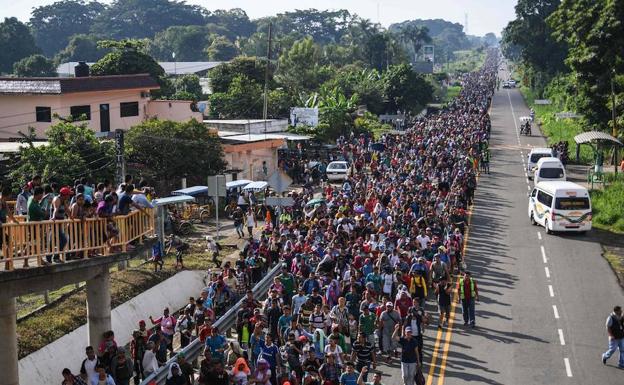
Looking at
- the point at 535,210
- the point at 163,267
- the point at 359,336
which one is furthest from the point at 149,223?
the point at 535,210

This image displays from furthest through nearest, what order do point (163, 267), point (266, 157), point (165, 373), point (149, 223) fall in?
point (266, 157)
point (163, 267)
point (149, 223)
point (165, 373)

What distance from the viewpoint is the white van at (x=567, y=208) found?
32312 mm

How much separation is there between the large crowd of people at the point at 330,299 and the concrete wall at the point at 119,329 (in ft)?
2.46

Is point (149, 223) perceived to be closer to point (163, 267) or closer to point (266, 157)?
point (163, 267)

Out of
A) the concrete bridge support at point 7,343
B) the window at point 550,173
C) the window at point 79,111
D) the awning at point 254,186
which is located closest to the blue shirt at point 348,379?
the concrete bridge support at point 7,343

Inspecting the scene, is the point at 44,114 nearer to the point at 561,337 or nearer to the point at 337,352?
the point at 561,337

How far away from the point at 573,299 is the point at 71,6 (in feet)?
584

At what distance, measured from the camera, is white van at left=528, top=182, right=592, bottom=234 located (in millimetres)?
32312

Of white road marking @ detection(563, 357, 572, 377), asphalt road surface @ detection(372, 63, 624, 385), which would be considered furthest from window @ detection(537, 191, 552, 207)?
white road marking @ detection(563, 357, 572, 377)

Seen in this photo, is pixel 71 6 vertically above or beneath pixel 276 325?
above

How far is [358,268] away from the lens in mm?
23016

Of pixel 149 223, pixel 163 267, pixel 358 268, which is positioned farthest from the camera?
pixel 163 267

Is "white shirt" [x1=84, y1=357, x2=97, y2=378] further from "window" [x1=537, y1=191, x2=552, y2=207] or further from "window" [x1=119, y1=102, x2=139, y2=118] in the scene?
"window" [x1=119, y1=102, x2=139, y2=118]

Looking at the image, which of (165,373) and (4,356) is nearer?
(4,356)
